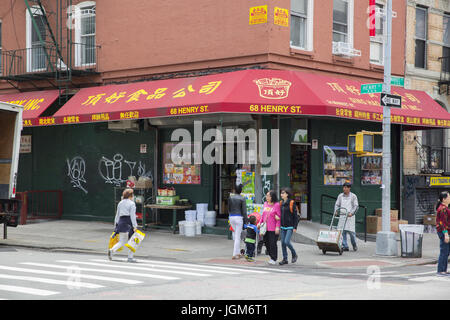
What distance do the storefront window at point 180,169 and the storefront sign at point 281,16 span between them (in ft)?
14.6

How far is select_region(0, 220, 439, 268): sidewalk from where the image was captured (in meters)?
14.8

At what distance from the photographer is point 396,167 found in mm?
21906

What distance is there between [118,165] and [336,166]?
7.00 m

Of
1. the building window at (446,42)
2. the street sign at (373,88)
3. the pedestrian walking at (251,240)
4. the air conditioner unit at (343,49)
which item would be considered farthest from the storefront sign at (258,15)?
the building window at (446,42)

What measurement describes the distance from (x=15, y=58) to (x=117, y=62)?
4.73m

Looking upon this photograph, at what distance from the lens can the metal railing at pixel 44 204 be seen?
22.8 metres

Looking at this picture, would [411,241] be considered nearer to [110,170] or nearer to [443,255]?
[443,255]

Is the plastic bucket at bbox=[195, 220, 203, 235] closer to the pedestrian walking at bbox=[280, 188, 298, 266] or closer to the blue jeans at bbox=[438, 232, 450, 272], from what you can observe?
the pedestrian walking at bbox=[280, 188, 298, 266]

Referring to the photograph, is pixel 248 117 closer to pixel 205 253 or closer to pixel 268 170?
pixel 268 170

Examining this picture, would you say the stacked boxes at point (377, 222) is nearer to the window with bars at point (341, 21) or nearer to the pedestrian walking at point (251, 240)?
the window with bars at point (341, 21)

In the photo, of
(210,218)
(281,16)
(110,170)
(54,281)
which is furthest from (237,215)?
(110,170)

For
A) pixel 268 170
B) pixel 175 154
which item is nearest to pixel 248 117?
pixel 268 170

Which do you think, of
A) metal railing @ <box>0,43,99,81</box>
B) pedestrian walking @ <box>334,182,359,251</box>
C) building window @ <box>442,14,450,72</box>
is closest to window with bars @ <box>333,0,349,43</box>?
building window @ <box>442,14,450,72</box>

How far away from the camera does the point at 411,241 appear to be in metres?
15.5
